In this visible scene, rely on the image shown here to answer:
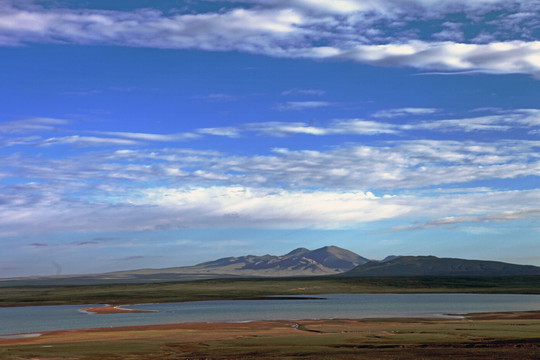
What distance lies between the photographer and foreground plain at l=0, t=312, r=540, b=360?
181 ft

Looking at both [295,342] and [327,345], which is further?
[295,342]

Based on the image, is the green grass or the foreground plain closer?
the green grass

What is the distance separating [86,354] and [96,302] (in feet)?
433

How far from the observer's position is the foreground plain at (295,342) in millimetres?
55062

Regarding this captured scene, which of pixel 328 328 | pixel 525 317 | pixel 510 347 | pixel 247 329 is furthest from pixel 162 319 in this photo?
pixel 510 347

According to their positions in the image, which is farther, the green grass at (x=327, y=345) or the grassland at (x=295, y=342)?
the grassland at (x=295, y=342)

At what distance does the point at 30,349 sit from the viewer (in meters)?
63.6

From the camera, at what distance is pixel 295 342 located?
64.1 m

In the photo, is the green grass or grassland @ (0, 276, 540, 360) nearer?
the green grass

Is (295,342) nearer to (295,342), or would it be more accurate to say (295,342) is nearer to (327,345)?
(295,342)

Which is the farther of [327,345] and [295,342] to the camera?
[295,342]

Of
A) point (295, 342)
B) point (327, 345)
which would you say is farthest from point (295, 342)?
point (327, 345)

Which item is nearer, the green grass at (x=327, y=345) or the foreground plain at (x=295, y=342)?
the green grass at (x=327, y=345)

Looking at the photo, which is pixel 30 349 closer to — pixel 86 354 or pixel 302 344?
pixel 86 354
